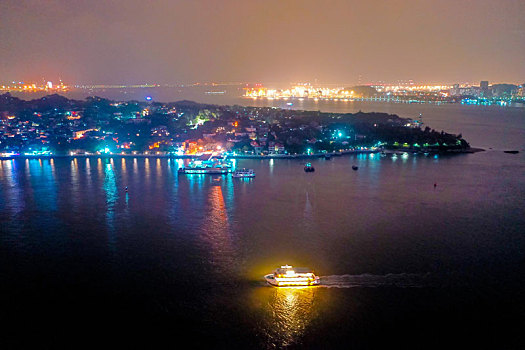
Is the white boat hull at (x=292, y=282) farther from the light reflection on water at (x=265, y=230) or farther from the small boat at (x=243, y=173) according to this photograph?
the small boat at (x=243, y=173)

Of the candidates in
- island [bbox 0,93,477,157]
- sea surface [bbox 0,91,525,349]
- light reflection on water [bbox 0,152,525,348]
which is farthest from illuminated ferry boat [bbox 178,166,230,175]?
island [bbox 0,93,477,157]

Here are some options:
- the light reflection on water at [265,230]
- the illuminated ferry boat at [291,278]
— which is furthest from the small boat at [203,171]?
the illuminated ferry boat at [291,278]

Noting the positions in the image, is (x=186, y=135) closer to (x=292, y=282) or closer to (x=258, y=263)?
(x=258, y=263)

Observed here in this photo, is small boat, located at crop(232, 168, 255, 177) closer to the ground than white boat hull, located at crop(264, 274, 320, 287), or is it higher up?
higher up

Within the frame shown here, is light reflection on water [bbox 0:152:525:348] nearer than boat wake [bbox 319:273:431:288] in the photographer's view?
Yes

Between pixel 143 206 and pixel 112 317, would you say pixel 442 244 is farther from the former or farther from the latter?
pixel 143 206

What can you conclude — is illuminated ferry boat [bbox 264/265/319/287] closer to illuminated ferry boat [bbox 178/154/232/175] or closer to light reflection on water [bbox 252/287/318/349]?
light reflection on water [bbox 252/287/318/349]
